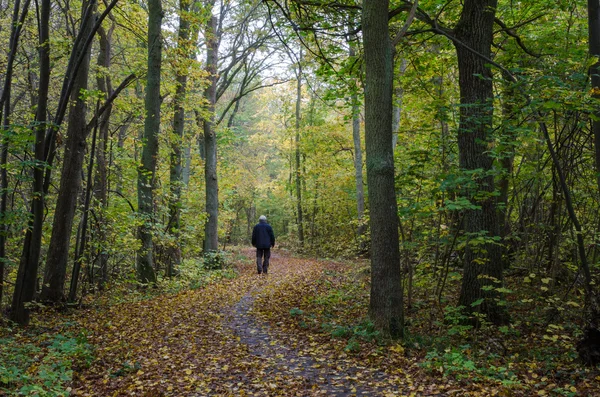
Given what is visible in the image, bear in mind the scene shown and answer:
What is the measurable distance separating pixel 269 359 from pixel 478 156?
467cm

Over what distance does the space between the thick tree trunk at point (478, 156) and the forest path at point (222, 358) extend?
2.38 metres

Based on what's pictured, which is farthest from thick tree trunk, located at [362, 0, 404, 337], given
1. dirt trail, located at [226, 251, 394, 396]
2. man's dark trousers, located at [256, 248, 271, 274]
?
man's dark trousers, located at [256, 248, 271, 274]

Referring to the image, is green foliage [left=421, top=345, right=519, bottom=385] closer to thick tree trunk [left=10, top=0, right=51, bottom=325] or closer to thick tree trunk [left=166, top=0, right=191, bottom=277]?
thick tree trunk [left=10, top=0, right=51, bottom=325]

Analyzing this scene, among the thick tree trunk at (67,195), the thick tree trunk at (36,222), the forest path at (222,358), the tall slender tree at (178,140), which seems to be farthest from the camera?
the tall slender tree at (178,140)

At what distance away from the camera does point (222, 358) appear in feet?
19.1

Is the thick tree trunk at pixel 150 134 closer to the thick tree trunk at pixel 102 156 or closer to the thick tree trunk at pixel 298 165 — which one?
the thick tree trunk at pixel 102 156

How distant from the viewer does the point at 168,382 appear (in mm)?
4934

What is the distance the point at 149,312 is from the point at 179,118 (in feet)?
24.9

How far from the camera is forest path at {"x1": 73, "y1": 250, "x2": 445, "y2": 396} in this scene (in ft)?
15.4

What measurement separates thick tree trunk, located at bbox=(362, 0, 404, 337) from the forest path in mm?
849

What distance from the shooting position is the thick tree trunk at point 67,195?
8742mm

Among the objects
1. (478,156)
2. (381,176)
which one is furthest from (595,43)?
(381,176)

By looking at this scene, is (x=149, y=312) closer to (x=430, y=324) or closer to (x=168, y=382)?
(x=168, y=382)

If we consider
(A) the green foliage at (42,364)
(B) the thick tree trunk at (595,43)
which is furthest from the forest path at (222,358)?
(B) the thick tree trunk at (595,43)
